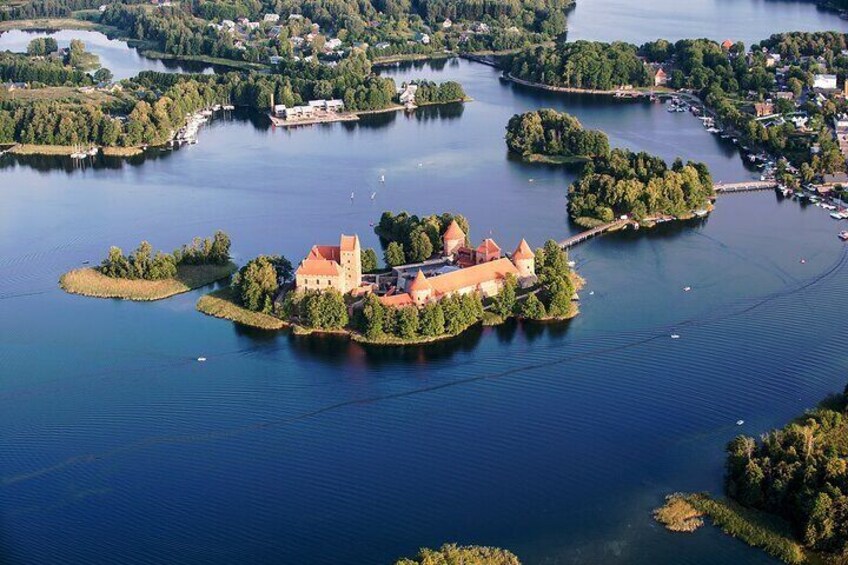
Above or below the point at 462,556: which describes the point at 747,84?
above

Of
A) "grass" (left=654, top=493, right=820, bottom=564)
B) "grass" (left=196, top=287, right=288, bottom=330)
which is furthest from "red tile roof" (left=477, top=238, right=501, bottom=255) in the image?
"grass" (left=654, top=493, right=820, bottom=564)

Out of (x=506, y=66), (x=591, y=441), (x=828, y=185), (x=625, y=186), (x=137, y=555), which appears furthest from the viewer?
(x=506, y=66)

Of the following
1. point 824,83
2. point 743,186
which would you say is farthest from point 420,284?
point 824,83

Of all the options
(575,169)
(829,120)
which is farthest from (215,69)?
(829,120)

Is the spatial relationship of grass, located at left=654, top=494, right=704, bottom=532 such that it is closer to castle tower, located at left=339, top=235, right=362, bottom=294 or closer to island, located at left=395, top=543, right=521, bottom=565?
island, located at left=395, top=543, right=521, bottom=565

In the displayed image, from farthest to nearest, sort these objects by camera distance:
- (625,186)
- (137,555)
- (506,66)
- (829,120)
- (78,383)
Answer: (506,66)
(829,120)
(625,186)
(78,383)
(137,555)

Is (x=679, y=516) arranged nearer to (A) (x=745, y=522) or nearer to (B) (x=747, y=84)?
(A) (x=745, y=522)

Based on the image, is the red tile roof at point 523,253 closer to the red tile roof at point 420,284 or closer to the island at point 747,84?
the red tile roof at point 420,284

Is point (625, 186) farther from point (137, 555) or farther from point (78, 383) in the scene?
point (137, 555)
